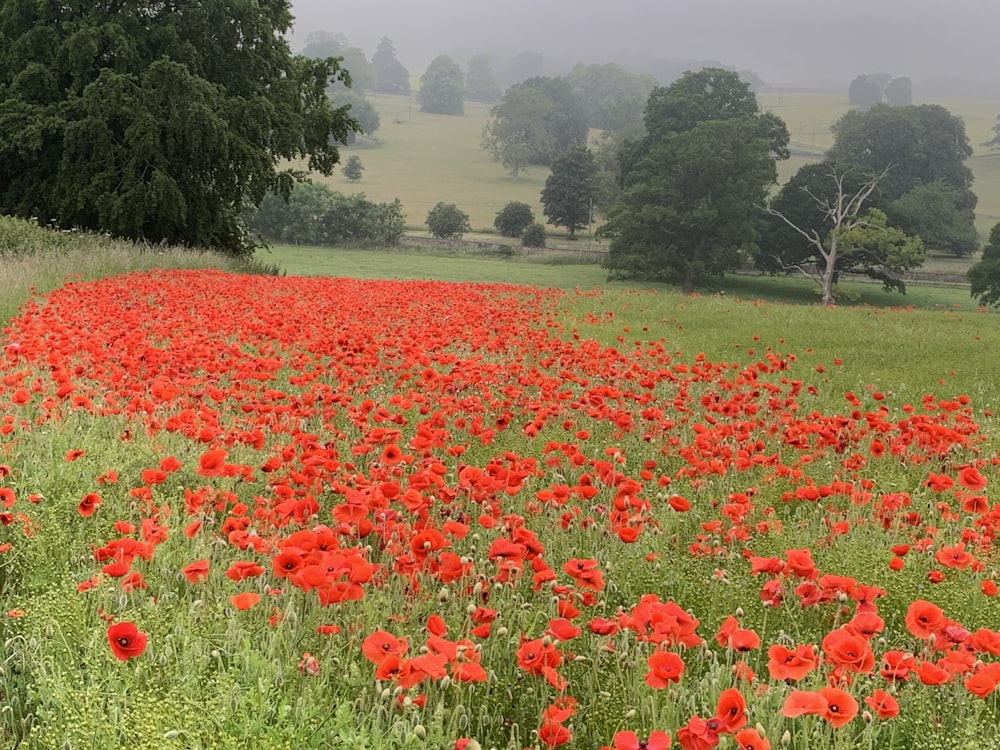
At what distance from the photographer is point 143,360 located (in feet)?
21.2

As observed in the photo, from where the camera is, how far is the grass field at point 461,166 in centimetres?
9412

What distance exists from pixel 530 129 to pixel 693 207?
8529 cm

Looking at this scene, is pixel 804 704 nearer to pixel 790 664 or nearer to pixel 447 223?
pixel 790 664

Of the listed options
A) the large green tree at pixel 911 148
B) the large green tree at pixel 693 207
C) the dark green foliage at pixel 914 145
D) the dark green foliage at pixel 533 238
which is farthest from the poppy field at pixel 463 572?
the dark green foliage at pixel 914 145

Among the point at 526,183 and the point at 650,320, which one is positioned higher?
the point at 526,183

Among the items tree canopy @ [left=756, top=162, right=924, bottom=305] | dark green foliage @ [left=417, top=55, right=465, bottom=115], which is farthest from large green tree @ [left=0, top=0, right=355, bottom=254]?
dark green foliage @ [left=417, top=55, right=465, bottom=115]

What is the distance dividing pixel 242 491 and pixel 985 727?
3.54 metres

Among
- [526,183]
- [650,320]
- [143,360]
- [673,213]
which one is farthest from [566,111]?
[143,360]

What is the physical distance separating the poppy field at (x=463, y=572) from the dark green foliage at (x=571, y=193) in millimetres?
72514

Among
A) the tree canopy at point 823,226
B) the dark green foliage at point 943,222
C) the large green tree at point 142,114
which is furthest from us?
the dark green foliage at point 943,222

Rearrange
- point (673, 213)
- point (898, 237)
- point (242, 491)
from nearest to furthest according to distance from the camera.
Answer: point (242, 491) → point (898, 237) → point (673, 213)

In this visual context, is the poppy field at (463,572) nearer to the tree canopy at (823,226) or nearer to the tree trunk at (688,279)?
the tree trunk at (688,279)

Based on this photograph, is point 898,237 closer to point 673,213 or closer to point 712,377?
point 673,213

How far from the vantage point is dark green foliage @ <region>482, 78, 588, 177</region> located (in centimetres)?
12100
